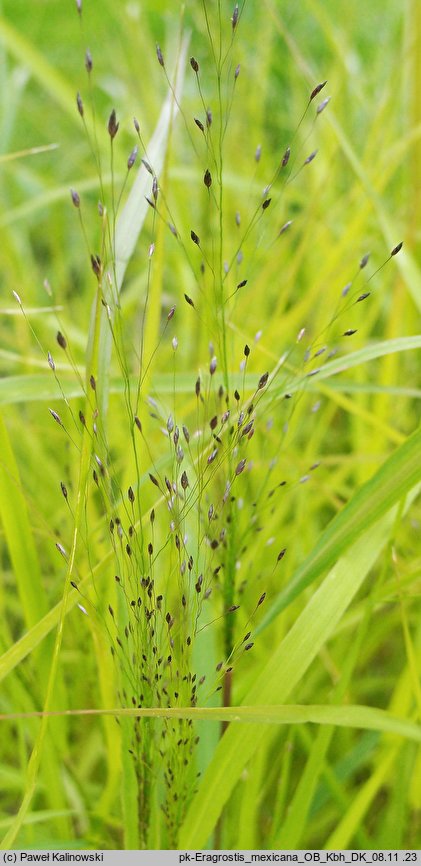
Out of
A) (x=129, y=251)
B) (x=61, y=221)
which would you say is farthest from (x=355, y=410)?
(x=61, y=221)

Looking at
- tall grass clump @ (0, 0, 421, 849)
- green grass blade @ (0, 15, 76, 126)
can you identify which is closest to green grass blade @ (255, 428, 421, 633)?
tall grass clump @ (0, 0, 421, 849)

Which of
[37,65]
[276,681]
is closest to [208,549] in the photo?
[276,681]

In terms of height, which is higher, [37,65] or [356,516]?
[37,65]

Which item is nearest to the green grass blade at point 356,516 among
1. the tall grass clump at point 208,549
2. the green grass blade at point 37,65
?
the tall grass clump at point 208,549

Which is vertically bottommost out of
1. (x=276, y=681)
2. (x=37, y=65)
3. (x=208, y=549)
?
(x=276, y=681)

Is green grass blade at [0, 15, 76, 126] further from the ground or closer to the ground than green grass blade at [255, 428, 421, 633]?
further from the ground

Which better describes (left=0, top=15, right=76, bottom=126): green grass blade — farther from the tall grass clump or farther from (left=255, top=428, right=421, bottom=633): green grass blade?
(left=255, top=428, right=421, bottom=633): green grass blade

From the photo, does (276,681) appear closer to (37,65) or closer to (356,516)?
(356,516)

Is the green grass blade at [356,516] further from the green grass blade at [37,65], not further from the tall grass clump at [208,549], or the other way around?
the green grass blade at [37,65]
